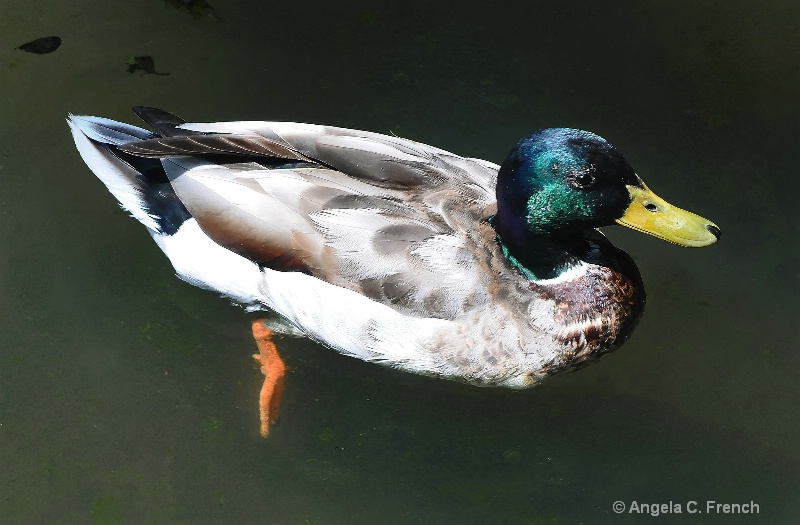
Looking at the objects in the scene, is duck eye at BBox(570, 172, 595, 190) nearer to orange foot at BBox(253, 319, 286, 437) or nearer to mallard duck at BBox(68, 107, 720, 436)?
mallard duck at BBox(68, 107, 720, 436)

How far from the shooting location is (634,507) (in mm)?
3850

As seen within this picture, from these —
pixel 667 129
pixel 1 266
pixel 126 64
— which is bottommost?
pixel 1 266

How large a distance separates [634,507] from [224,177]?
215cm

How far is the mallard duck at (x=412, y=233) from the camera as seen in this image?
3.47 metres

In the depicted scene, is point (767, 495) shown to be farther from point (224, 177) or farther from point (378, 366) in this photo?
point (224, 177)

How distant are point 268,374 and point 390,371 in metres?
0.54

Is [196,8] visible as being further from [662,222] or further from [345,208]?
[662,222]

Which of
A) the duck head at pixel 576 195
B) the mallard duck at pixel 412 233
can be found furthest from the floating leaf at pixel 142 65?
the duck head at pixel 576 195

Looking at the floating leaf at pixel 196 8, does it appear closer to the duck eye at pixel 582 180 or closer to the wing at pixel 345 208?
the wing at pixel 345 208

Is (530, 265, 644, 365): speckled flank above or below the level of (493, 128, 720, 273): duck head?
below

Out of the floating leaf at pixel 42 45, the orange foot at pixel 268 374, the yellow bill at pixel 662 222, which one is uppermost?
the yellow bill at pixel 662 222

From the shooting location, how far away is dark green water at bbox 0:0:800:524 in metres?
3.89

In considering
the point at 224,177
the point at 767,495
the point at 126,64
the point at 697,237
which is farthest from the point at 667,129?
the point at 126,64

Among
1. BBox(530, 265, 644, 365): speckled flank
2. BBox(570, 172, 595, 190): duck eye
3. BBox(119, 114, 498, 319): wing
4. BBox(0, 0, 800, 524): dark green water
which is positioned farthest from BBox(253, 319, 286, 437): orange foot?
BBox(570, 172, 595, 190): duck eye
